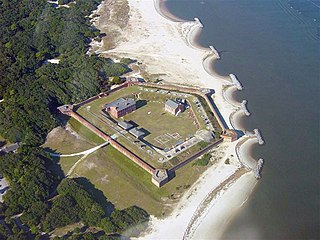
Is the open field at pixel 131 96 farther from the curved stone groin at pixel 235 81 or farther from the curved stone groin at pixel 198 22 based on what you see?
the curved stone groin at pixel 198 22

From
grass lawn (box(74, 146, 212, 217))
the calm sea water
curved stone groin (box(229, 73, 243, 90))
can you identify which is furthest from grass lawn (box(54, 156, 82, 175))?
curved stone groin (box(229, 73, 243, 90))

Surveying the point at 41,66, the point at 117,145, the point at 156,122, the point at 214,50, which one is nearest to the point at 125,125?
the point at 117,145

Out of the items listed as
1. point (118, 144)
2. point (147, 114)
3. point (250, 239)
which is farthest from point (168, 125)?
point (250, 239)

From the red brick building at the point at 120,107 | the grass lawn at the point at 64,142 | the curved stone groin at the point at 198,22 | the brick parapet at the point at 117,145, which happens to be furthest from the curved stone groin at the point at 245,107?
the curved stone groin at the point at 198,22

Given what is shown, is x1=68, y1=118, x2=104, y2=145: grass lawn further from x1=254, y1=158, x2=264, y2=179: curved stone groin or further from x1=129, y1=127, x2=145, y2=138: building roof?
x1=254, y1=158, x2=264, y2=179: curved stone groin

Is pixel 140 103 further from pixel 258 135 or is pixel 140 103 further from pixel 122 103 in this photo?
pixel 258 135

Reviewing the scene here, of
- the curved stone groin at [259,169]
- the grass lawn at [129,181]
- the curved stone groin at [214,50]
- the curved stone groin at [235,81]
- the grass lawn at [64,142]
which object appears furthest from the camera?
the curved stone groin at [214,50]

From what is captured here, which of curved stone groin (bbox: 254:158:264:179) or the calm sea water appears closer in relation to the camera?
the calm sea water
